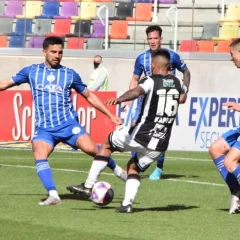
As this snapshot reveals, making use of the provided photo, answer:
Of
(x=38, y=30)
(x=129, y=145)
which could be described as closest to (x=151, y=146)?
(x=129, y=145)

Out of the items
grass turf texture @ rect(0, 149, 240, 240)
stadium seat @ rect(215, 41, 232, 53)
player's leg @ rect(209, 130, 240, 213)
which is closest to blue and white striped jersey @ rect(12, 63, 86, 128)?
grass turf texture @ rect(0, 149, 240, 240)

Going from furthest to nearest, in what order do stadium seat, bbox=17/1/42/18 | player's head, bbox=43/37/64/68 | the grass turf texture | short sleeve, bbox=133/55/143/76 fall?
stadium seat, bbox=17/1/42/18, short sleeve, bbox=133/55/143/76, player's head, bbox=43/37/64/68, the grass turf texture

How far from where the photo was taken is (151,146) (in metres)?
10.6

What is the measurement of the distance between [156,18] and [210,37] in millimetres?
1828

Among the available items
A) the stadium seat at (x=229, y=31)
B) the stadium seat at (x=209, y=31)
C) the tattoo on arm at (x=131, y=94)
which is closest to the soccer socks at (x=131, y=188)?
the tattoo on arm at (x=131, y=94)

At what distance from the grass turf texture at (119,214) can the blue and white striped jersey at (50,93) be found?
95 centimetres

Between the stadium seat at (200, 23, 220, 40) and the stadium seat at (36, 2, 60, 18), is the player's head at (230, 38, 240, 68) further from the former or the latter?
the stadium seat at (36, 2, 60, 18)

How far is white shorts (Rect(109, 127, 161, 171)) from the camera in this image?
1065 centimetres

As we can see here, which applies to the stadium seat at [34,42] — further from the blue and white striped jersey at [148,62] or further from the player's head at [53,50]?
the player's head at [53,50]

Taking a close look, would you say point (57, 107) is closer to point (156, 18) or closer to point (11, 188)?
point (11, 188)

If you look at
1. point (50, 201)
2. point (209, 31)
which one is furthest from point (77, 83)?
point (209, 31)

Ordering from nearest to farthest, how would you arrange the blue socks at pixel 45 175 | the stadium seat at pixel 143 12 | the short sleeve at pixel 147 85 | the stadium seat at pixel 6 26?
the short sleeve at pixel 147 85 → the blue socks at pixel 45 175 → the stadium seat at pixel 6 26 → the stadium seat at pixel 143 12

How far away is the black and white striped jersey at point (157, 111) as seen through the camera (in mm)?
10484

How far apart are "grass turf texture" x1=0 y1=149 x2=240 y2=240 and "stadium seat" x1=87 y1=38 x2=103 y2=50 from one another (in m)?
11.5
